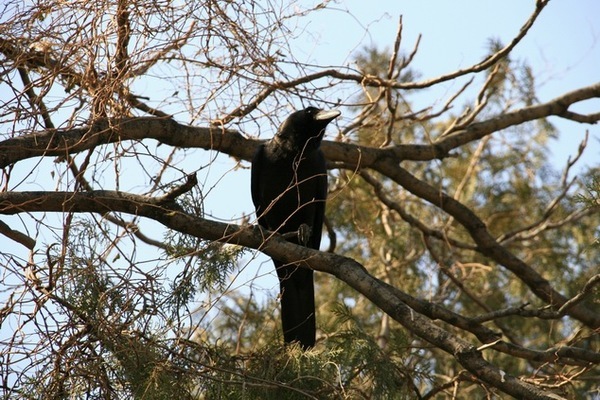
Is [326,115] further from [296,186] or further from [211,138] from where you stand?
[211,138]

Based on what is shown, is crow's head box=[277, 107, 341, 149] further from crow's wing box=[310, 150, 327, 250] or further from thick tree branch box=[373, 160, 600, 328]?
thick tree branch box=[373, 160, 600, 328]

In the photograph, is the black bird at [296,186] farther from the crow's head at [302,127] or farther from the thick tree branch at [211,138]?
the thick tree branch at [211,138]

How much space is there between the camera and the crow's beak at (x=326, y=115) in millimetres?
4738

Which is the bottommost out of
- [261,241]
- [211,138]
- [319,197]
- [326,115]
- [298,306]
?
[261,241]

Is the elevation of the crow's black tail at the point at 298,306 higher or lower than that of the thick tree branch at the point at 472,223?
lower

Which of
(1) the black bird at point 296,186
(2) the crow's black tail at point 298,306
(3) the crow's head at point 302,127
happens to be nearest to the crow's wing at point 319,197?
(1) the black bird at point 296,186

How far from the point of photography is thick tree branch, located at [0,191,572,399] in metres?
3.43

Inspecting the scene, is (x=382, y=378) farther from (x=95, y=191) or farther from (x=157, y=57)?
(x=157, y=57)

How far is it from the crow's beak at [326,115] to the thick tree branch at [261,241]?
1.08 m

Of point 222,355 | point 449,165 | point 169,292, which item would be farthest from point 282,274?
point 449,165

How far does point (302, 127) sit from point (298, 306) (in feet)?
3.34

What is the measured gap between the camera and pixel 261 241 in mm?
3842

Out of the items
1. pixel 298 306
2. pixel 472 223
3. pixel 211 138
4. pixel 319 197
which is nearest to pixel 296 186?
pixel 319 197

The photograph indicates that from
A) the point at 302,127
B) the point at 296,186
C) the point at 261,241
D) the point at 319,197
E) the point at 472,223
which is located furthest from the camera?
the point at 472,223
